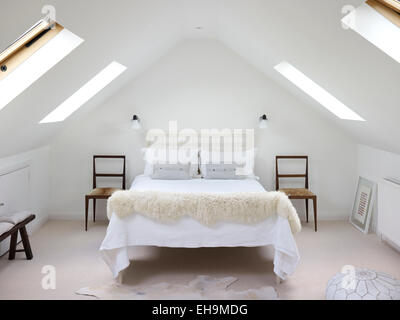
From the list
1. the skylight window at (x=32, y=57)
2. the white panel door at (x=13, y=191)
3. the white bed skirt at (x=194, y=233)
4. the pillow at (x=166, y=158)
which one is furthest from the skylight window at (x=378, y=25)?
the white panel door at (x=13, y=191)

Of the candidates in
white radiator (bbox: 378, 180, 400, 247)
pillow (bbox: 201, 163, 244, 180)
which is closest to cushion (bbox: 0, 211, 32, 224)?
pillow (bbox: 201, 163, 244, 180)

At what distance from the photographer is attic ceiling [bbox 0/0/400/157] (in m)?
2.38

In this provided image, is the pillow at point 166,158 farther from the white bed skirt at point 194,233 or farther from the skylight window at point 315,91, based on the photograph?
the white bed skirt at point 194,233

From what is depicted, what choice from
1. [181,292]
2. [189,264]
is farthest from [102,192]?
[181,292]

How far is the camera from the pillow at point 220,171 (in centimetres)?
480

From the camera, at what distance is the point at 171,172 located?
4.78 metres

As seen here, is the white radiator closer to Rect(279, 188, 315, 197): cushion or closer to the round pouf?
Rect(279, 188, 315, 197): cushion

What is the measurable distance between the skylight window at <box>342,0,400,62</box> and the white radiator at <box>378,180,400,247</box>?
6.71ft

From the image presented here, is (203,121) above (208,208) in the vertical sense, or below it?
above

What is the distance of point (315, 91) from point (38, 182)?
335 centimetres

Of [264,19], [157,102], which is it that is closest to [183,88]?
[157,102]

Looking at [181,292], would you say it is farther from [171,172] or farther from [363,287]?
[171,172]

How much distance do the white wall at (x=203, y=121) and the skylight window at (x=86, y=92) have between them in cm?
56

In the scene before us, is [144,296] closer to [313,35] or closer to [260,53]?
[313,35]
